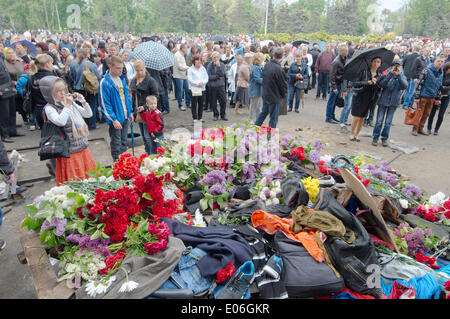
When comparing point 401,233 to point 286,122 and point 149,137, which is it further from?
point 286,122

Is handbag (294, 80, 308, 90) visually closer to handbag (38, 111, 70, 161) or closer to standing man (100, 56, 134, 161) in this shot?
standing man (100, 56, 134, 161)

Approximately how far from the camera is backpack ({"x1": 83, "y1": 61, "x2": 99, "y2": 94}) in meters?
7.20

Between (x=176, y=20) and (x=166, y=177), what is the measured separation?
6416 centimetres

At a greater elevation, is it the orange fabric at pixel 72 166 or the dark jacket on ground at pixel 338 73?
the dark jacket on ground at pixel 338 73

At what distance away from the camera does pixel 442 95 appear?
744 centimetres

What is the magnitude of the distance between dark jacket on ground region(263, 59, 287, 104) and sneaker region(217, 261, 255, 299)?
200 inches

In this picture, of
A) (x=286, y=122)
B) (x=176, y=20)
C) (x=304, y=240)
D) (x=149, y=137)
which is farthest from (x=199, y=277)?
(x=176, y=20)

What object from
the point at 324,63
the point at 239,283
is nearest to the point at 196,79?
the point at 324,63

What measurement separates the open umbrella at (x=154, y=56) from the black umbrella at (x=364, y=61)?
4.00 m

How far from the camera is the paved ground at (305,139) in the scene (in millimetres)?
3314

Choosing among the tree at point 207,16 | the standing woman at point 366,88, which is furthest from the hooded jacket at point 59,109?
the tree at point 207,16

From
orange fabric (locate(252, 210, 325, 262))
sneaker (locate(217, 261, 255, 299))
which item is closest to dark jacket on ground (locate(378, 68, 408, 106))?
orange fabric (locate(252, 210, 325, 262))

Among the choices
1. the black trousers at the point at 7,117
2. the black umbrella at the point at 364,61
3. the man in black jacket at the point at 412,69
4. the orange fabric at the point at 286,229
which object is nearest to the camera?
the orange fabric at the point at 286,229

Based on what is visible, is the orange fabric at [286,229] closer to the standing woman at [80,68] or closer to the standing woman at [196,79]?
the standing woman at [196,79]
